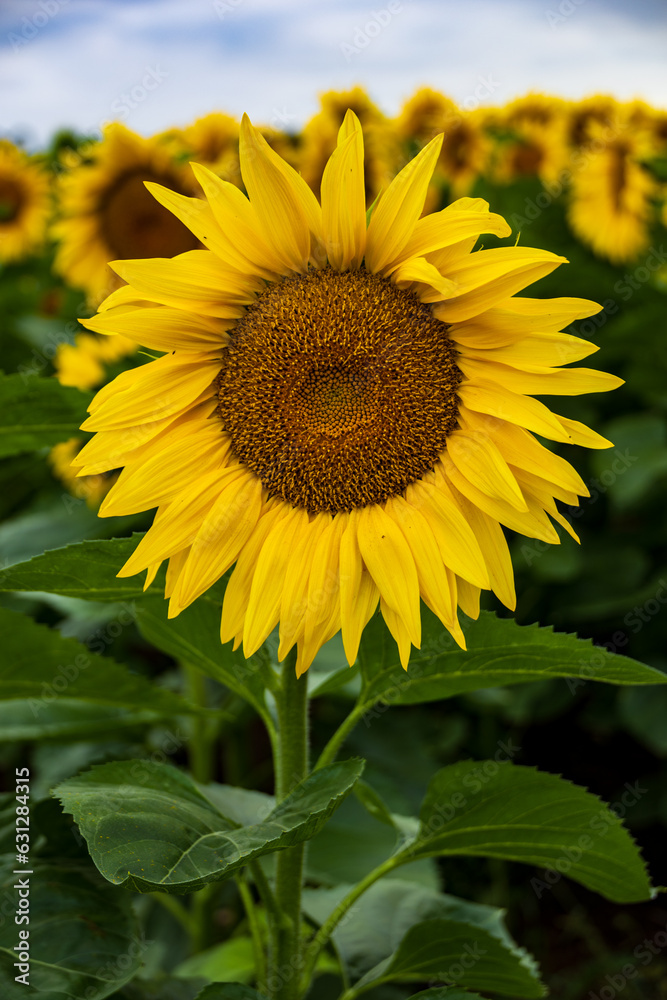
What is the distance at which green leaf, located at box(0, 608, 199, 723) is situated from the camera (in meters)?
1.08

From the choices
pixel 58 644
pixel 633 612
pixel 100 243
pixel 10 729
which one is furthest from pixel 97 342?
pixel 633 612

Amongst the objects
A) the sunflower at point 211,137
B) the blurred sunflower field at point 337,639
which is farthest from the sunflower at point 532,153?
the sunflower at point 211,137

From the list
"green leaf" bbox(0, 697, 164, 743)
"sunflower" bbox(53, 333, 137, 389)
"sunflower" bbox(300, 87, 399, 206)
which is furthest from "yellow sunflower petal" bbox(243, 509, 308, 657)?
"sunflower" bbox(300, 87, 399, 206)

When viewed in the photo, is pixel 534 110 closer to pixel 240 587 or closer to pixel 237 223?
pixel 237 223

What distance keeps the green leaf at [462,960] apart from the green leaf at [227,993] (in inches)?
9.0

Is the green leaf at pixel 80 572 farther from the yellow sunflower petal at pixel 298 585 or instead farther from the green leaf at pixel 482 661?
the green leaf at pixel 482 661

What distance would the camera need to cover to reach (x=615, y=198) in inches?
131

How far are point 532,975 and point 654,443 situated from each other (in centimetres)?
181

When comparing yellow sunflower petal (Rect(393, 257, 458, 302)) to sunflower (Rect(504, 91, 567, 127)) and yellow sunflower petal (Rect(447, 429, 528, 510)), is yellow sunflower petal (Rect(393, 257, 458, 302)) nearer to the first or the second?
yellow sunflower petal (Rect(447, 429, 528, 510))

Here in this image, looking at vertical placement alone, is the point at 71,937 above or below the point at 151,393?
below

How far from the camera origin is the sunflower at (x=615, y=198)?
10.8 ft

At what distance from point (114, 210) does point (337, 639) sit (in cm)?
184

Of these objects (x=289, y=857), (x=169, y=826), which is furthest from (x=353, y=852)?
(x=169, y=826)

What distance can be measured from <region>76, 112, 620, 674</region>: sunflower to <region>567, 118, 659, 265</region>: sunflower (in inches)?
104
